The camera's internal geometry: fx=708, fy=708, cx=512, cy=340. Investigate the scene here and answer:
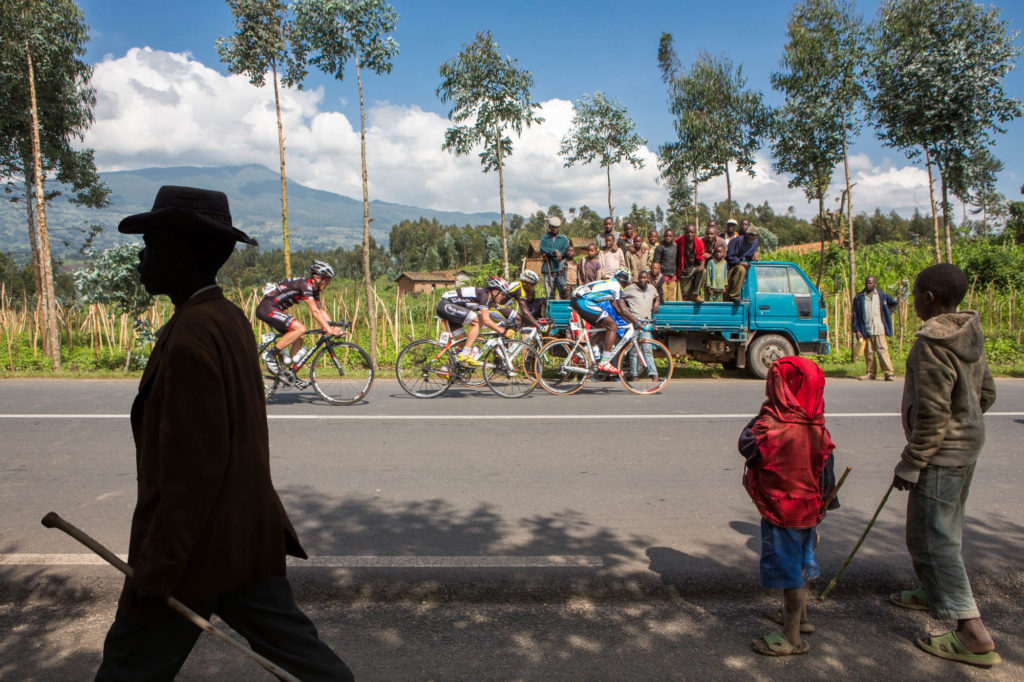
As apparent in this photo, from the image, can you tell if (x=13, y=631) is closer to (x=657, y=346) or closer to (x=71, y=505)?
(x=71, y=505)

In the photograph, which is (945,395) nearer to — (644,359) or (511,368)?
(511,368)

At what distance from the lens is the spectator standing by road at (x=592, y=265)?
13414 mm

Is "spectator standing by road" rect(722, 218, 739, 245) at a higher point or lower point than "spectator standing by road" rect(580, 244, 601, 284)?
higher

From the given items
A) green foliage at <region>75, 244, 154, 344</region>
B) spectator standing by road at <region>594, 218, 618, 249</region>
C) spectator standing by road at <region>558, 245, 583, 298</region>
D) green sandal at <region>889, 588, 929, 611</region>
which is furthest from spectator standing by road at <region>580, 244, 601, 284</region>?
green sandal at <region>889, 588, 929, 611</region>

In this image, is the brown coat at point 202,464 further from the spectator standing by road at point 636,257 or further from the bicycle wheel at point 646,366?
the spectator standing by road at point 636,257

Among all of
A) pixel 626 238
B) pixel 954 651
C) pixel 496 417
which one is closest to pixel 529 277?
pixel 496 417

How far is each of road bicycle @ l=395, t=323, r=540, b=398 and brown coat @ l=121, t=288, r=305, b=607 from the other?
26.8 feet

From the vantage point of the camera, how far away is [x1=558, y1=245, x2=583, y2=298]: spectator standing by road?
14.2m

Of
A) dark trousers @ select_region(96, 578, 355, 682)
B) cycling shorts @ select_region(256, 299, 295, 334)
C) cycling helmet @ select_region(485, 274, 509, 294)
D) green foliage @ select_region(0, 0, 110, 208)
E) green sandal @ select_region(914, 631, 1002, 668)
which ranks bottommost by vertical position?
green sandal @ select_region(914, 631, 1002, 668)

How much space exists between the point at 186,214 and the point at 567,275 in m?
12.5

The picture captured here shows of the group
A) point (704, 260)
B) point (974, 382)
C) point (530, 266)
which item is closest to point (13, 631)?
point (974, 382)

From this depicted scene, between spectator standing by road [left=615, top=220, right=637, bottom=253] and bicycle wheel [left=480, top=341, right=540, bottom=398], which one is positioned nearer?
bicycle wheel [left=480, top=341, right=540, bottom=398]

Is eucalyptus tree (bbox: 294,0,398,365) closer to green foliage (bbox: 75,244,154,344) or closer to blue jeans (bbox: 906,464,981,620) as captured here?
green foliage (bbox: 75,244,154,344)

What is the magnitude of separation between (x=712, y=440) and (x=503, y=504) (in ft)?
9.99
